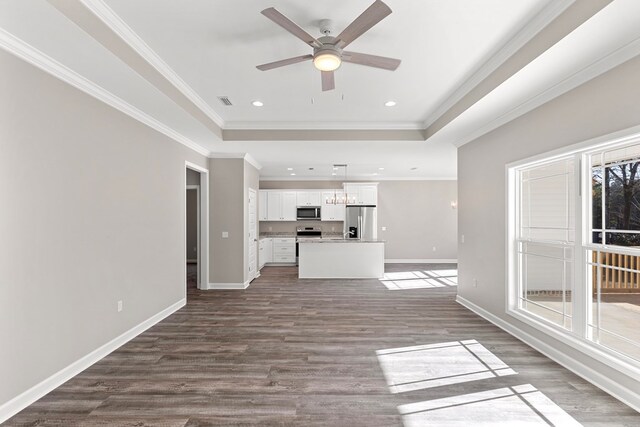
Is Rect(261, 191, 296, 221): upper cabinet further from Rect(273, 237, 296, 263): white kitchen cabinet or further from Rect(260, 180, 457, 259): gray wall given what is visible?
Rect(260, 180, 457, 259): gray wall

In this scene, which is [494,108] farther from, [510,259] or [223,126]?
[223,126]

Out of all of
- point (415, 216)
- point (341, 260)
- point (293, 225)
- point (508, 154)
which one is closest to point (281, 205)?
point (293, 225)

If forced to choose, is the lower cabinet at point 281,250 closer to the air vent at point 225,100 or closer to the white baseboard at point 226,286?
the white baseboard at point 226,286

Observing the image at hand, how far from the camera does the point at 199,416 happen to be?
221 cm

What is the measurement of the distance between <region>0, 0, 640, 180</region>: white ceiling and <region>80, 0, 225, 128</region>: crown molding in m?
0.02

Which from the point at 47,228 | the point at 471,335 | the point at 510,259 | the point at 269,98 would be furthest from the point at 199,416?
the point at 510,259

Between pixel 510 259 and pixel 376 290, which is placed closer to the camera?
pixel 510 259

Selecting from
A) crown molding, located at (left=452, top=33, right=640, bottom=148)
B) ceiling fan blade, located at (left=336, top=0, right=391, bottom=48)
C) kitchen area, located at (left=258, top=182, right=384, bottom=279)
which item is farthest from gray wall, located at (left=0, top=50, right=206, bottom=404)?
kitchen area, located at (left=258, top=182, right=384, bottom=279)

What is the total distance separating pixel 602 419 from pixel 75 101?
484cm

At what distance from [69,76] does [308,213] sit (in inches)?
286

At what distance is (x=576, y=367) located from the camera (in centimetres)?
279

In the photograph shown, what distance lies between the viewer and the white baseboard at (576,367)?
91.2 inches

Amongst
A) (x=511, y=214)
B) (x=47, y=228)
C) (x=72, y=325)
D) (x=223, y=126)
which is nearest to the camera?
(x=47, y=228)

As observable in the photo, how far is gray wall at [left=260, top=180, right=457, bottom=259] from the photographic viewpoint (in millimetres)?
9664
